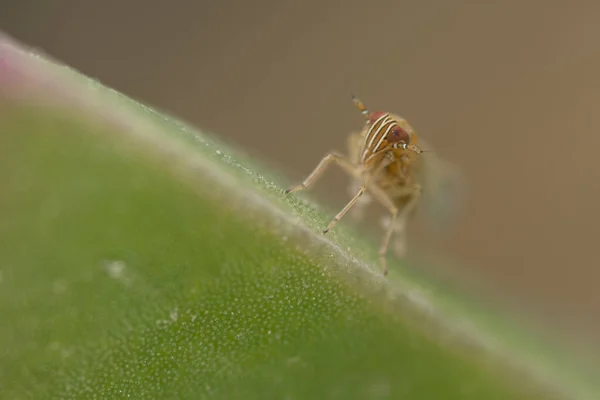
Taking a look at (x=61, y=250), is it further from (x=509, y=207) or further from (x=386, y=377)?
(x=509, y=207)

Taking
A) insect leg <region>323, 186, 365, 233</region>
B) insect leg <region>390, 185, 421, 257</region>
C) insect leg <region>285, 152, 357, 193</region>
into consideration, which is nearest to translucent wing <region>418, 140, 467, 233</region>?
insect leg <region>390, 185, 421, 257</region>

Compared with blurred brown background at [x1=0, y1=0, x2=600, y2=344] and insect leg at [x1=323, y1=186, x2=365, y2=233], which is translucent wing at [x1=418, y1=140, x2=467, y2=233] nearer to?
insect leg at [x1=323, y1=186, x2=365, y2=233]

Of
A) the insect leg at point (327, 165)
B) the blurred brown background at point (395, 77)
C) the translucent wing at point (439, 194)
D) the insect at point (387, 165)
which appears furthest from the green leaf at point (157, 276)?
the blurred brown background at point (395, 77)

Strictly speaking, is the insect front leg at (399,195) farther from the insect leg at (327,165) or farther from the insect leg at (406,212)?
the insect leg at (327,165)

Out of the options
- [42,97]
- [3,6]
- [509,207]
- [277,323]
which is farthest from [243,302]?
[3,6]

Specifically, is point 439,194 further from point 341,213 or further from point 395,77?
point 395,77
